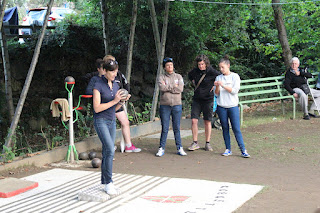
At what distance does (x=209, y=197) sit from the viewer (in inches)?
190

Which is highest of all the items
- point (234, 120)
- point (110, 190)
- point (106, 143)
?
point (106, 143)

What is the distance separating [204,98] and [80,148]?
2.41 meters

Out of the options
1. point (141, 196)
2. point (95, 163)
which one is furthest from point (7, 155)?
point (141, 196)

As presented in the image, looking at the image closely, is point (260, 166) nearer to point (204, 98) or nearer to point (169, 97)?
point (204, 98)

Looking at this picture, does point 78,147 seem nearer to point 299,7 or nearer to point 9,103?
point 9,103

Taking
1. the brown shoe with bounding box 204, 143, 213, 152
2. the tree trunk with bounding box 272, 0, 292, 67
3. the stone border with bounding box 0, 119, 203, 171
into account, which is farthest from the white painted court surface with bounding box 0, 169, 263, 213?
the tree trunk with bounding box 272, 0, 292, 67

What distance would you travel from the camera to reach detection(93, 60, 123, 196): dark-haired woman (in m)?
4.81

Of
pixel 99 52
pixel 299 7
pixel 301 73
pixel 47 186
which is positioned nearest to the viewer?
pixel 47 186

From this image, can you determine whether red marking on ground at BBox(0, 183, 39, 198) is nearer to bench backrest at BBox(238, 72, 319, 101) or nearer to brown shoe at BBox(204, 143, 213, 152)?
brown shoe at BBox(204, 143, 213, 152)

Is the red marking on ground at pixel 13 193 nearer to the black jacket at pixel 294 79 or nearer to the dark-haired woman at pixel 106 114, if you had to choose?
the dark-haired woman at pixel 106 114

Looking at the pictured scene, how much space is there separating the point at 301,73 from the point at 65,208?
8.25 m

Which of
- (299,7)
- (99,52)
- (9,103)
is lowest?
(9,103)

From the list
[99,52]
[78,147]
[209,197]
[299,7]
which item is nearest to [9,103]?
[78,147]

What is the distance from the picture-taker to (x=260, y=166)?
6.52 metres
